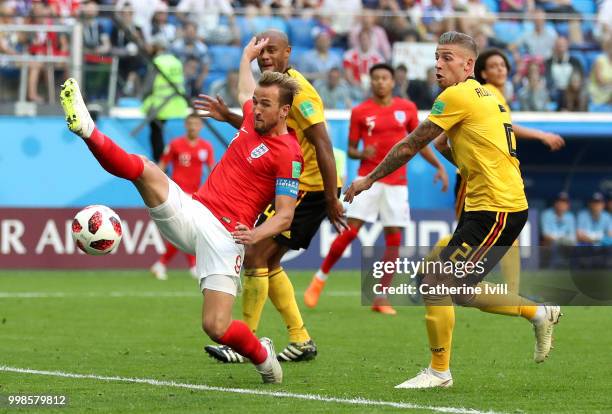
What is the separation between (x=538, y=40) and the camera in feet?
67.4

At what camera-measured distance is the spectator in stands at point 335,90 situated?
64.3ft

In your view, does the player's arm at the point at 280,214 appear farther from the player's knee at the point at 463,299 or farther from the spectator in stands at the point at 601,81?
the spectator in stands at the point at 601,81

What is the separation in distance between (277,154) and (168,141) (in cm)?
1210

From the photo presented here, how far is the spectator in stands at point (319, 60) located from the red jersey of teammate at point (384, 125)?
6.08 meters

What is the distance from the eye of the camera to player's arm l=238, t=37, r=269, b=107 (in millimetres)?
8750

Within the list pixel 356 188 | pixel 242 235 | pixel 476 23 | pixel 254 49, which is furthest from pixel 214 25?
pixel 242 235

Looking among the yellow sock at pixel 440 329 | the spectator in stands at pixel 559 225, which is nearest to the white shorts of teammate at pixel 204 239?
the yellow sock at pixel 440 329

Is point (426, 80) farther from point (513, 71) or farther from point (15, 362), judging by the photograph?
point (15, 362)

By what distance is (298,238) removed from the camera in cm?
912

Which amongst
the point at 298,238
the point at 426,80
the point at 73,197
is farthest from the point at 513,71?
the point at 298,238

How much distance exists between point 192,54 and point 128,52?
1.07 m

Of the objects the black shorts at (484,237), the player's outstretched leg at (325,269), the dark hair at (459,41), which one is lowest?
the player's outstretched leg at (325,269)

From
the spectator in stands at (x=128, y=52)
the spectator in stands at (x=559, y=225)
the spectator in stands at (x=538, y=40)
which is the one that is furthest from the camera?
the spectator in stands at (x=538, y=40)

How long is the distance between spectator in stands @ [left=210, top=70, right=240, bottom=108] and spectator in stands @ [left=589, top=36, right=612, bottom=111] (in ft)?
20.0
